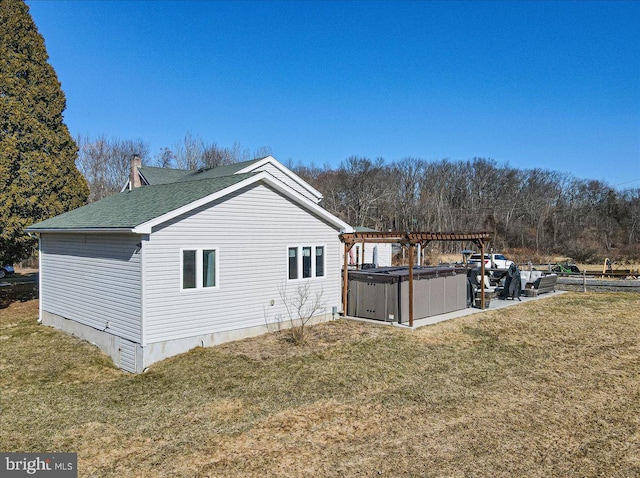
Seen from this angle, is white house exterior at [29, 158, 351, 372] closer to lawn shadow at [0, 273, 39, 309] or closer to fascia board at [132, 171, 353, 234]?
fascia board at [132, 171, 353, 234]

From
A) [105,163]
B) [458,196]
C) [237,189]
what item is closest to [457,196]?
[458,196]

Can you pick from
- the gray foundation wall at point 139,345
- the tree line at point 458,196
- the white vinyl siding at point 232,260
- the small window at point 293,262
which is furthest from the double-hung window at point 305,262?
the tree line at point 458,196

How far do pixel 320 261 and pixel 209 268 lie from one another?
3877 mm

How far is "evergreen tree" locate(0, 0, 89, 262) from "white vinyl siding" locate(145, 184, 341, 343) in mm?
8576

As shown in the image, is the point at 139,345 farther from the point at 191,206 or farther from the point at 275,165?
the point at 275,165

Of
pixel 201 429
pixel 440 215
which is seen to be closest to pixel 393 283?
pixel 201 429

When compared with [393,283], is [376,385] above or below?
below

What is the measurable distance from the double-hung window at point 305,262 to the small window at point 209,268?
7.90 ft

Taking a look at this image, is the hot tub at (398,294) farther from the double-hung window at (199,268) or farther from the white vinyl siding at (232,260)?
the double-hung window at (199,268)

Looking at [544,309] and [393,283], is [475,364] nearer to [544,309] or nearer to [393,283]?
[393,283]

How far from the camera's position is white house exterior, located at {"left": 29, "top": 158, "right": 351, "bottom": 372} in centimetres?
998

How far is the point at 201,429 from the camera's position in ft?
22.8

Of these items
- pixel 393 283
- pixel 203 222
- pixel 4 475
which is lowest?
pixel 4 475

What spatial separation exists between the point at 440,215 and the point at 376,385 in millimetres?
48688
